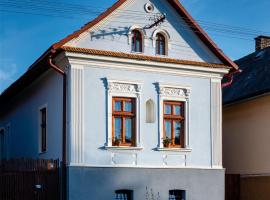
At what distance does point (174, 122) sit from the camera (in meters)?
18.8

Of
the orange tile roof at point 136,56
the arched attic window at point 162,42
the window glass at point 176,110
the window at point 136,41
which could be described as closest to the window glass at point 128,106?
the orange tile roof at point 136,56

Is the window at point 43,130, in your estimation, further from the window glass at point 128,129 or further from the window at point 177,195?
the window at point 177,195

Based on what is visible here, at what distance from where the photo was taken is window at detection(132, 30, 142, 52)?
61.1 feet

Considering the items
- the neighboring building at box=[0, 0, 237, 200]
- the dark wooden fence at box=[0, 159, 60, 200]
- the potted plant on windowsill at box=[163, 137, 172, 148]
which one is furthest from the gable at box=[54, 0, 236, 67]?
the dark wooden fence at box=[0, 159, 60, 200]

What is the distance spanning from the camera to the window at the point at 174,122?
18672 mm

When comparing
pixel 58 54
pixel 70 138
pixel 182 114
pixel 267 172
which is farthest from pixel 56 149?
pixel 267 172

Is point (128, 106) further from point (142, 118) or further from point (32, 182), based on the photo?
point (32, 182)

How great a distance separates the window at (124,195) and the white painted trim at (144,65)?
3.90 m

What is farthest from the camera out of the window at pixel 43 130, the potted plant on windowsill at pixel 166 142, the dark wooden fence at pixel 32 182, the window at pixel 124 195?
the window at pixel 43 130

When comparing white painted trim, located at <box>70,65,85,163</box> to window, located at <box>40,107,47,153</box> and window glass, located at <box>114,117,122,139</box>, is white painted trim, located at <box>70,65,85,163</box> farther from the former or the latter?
window, located at <box>40,107,47,153</box>

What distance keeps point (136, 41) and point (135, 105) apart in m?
2.17

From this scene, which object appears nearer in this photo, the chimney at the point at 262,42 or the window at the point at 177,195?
the window at the point at 177,195

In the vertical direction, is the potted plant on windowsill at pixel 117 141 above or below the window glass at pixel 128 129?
below

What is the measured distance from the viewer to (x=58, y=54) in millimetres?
17594
